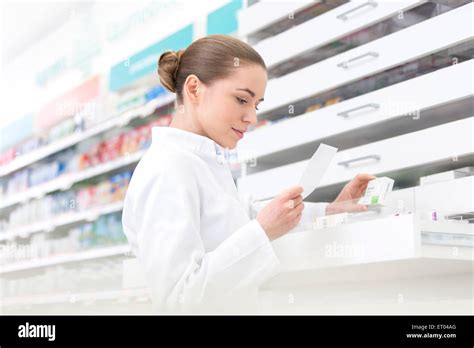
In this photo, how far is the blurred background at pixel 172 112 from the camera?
200 cm

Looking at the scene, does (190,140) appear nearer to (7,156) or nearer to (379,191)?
(379,191)

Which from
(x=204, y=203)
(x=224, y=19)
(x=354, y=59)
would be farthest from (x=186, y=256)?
(x=224, y=19)

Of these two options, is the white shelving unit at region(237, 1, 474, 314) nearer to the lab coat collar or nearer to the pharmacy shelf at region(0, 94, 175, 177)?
the lab coat collar

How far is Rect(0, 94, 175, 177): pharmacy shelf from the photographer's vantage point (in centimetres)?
456

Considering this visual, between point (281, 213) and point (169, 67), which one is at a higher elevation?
point (169, 67)

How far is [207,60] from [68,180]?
432 centimetres

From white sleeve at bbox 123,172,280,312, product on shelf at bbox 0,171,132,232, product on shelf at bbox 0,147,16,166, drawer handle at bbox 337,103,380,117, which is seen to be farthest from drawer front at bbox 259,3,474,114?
product on shelf at bbox 0,147,16,166

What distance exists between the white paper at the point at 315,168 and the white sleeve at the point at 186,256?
14 cm

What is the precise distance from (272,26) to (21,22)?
4.10m

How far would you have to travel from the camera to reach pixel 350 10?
7.82ft

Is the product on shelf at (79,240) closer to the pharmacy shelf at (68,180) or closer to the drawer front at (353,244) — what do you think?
the pharmacy shelf at (68,180)

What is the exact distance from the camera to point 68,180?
5598 millimetres
